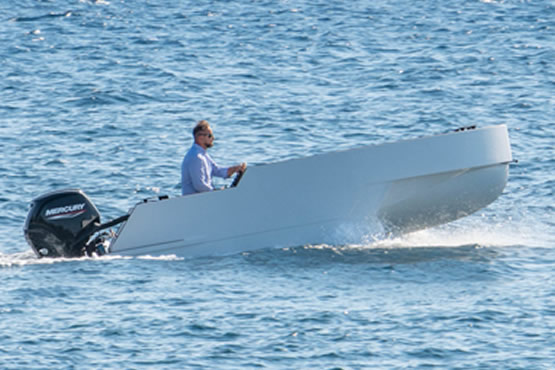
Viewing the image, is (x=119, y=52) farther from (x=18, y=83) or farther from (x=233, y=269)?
(x=233, y=269)

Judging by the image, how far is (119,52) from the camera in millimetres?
25109

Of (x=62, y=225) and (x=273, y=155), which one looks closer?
(x=62, y=225)

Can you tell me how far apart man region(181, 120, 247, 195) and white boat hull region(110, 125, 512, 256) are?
0.20 meters

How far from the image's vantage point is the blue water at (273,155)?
845cm

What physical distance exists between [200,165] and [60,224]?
160 cm

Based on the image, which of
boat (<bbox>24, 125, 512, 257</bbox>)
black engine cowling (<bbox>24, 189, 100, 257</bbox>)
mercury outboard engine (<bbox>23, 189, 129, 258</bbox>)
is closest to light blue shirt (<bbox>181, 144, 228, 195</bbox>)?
boat (<bbox>24, 125, 512, 257</bbox>)

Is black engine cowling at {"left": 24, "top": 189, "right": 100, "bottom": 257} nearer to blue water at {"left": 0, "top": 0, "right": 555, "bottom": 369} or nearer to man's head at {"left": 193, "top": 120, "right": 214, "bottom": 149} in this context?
blue water at {"left": 0, "top": 0, "right": 555, "bottom": 369}

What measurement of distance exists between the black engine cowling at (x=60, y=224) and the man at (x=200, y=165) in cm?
109

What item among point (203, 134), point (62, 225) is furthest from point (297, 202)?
point (62, 225)

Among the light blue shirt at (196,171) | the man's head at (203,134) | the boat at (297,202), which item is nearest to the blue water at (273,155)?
the boat at (297,202)

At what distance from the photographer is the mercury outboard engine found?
423 inches

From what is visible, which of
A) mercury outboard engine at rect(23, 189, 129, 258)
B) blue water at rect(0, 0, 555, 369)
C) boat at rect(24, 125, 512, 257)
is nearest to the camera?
blue water at rect(0, 0, 555, 369)

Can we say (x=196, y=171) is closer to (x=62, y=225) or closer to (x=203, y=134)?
(x=203, y=134)

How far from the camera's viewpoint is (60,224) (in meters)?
10.8
